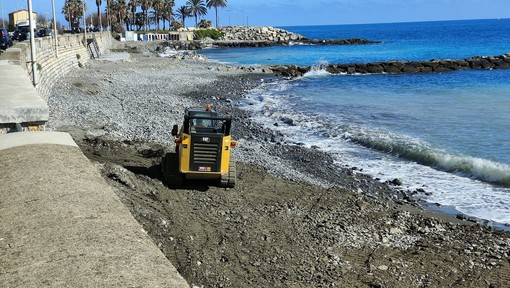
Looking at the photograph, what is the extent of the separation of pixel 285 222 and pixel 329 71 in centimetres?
4832

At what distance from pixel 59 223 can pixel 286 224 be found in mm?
5646

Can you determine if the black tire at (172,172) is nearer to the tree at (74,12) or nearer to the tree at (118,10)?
the tree at (74,12)

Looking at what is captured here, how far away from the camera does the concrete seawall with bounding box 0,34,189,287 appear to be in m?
4.89

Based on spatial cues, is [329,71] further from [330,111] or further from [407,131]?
[407,131]

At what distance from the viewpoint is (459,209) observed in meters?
13.2

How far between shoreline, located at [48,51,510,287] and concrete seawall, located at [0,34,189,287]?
1872 mm

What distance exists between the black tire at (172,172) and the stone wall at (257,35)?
117 m

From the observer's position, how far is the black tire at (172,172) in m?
12.7

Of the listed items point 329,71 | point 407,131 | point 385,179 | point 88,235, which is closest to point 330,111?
point 407,131

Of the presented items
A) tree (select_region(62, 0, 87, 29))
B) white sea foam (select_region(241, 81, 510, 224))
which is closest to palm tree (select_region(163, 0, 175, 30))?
tree (select_region(62, 0, 87, 29))

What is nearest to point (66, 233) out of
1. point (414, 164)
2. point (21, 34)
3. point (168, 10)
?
point (414, 164)

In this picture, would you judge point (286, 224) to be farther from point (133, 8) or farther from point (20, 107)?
point (133, 8)

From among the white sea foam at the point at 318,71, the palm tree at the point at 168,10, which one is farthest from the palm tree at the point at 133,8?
the white sea foam at the point at 318,71

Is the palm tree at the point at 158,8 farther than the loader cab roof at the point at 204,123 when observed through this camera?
Yes
